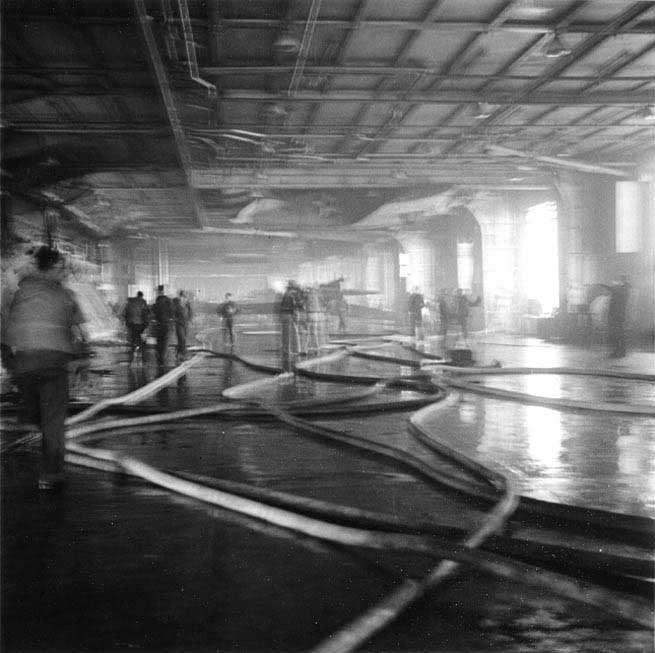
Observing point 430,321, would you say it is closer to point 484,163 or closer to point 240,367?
point 484,163

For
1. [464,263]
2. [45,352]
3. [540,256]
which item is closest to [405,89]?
[45,352]

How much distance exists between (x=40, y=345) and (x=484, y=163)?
1841 centimetres

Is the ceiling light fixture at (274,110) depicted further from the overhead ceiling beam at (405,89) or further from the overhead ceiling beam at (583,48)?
the overhead ceiling beam at (583,48)

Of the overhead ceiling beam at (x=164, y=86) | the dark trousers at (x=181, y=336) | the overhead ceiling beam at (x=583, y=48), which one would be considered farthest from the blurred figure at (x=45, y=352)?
the dark trousers at (x=181, y=336)

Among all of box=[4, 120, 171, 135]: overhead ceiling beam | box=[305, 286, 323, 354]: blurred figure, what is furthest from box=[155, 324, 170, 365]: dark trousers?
box=[4, 120, 171, 135]: overhead ceiling beam

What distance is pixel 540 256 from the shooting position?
2777 cm

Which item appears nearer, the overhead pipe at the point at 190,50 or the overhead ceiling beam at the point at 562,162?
the overhead pipe at the point at 190,50

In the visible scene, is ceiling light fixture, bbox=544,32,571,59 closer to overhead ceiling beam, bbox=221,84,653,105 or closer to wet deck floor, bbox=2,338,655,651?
overhead ceiling beam, bbox=221,84,653,105

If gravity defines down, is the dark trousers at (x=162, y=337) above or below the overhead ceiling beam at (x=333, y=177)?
below

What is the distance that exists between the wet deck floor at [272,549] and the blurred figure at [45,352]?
14.1 inches

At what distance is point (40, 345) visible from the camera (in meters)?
4.92

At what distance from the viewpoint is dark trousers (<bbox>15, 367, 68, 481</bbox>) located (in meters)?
4.94

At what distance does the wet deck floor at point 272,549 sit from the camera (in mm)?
2756

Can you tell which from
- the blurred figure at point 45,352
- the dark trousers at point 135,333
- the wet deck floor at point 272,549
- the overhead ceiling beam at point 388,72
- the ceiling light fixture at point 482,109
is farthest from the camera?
the dark trousers at point 135,333
